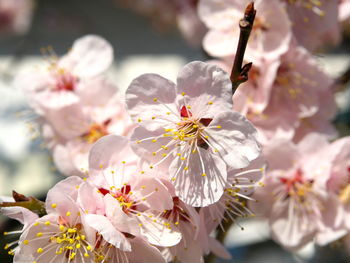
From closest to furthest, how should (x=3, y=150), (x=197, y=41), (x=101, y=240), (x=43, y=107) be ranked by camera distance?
(x=101, y=240), (x=43, y=107), (x=197, y=41), (x=3, y=150)

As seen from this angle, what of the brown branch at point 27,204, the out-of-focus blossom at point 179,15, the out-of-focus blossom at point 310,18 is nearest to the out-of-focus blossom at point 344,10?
the out-of-focus blossom at point 310,18

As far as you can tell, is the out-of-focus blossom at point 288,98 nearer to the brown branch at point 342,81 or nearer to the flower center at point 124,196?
the brown branch at point 342,81

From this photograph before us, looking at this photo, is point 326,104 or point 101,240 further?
point 326,104

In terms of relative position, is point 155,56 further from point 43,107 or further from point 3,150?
point 43,107

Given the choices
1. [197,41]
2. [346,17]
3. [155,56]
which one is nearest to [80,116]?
[197,41]

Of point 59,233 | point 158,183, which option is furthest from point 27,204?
point 158,183

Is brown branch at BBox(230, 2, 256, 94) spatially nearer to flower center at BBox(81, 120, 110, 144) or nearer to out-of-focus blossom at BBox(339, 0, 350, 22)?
flower center at BBox(81, 120, 110, 144)
